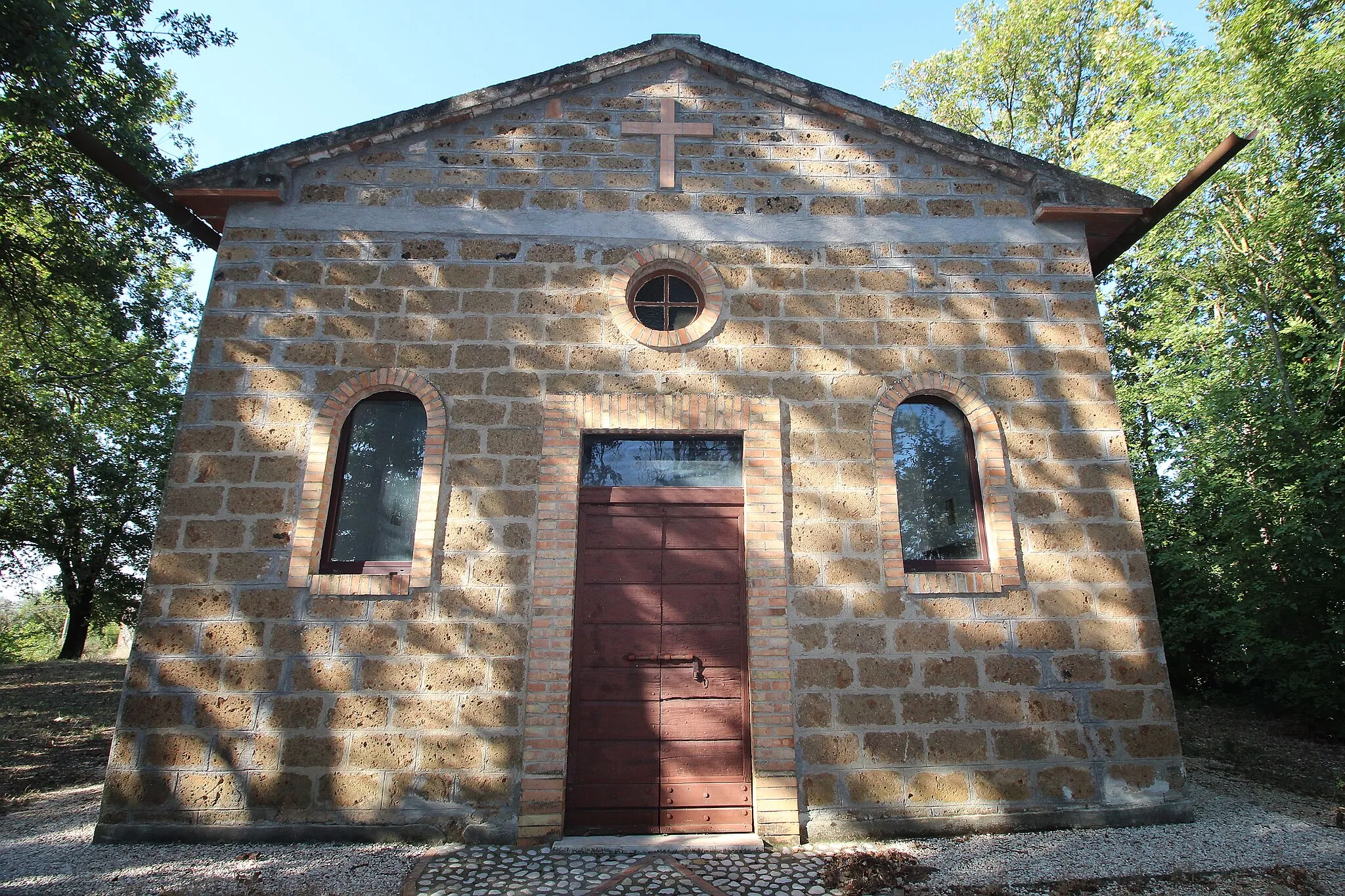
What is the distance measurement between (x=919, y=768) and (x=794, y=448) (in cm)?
234

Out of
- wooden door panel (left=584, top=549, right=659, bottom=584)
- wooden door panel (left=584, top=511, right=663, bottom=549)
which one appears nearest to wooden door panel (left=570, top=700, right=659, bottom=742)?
wooden door panel (left=584, top=549, right=659, bottom=584)

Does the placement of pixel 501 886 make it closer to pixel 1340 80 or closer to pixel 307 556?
pixel 307 556

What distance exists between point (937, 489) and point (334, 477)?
4.55 meters

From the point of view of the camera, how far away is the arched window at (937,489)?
496 cm

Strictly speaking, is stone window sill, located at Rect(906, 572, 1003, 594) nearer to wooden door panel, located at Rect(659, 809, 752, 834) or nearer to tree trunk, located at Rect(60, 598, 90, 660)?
wooden door panel, located at Rect(659, 809, 752, 834)

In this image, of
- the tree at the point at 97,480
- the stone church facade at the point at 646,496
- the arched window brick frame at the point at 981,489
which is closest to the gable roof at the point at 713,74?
the stone church facade at the point at 646,496

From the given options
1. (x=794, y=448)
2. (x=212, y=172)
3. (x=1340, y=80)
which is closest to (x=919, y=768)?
(x=794, y=448)

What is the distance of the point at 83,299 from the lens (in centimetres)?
1138

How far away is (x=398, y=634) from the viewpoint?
4.55 meters

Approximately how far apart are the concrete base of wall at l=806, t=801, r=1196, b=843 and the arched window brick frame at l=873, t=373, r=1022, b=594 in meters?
1.48

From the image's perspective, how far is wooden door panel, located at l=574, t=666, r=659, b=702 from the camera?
4.58m

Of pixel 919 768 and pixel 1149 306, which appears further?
pixel 1149 306

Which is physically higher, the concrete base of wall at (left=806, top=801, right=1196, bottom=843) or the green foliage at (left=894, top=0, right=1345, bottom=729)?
the green foliage at (left=894, top=0, right=1345, bottom=729)

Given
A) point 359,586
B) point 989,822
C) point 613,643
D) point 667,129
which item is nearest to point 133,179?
point 359,586
